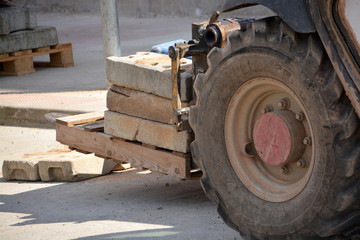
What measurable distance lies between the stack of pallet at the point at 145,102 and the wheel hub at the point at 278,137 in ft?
4.23

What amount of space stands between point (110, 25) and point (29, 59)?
8.42 ft

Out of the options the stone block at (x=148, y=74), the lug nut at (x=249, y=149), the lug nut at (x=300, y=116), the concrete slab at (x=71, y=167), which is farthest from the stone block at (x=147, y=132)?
the lug nut at (x=300, y=116)

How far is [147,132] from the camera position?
504 centimetres

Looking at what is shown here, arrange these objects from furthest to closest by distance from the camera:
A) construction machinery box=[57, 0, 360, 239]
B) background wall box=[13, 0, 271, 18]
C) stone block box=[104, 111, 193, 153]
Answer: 1. background wall box=[13, 0, 271, 18]
2. stone block box=[104, 111, 193, 153]
3. construction machinery box=[57, 0, 360, 239]

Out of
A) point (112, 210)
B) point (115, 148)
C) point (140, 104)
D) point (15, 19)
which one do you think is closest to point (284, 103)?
point (140, 104)

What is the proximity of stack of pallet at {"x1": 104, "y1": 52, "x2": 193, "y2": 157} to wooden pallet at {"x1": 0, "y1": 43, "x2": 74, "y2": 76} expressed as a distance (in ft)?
20.0

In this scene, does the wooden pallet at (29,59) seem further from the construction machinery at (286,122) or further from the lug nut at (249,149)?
the lug nut at (249,149)

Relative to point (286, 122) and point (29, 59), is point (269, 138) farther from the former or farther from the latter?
point (29, 59)

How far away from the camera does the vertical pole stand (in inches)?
368

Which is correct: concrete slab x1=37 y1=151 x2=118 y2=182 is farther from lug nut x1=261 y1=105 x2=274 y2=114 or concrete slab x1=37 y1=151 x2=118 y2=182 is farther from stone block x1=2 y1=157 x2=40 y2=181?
lug nut x1=261 y1=105 x2=274 y2=114

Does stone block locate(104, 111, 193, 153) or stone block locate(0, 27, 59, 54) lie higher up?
stone block locate(0, 27, 59, 54)

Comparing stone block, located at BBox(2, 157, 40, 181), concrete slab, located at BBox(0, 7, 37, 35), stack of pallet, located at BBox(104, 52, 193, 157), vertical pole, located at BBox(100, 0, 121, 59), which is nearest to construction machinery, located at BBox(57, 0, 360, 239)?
stack of pallet, located at BBox(104, 52, 193, 157)

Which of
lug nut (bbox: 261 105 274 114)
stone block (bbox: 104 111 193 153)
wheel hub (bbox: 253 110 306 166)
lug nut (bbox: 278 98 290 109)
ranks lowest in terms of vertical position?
stone block (bbox: 104 111 193 153)

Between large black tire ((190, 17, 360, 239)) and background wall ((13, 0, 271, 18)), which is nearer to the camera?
large black tire ((190, 17, 360, 239))
